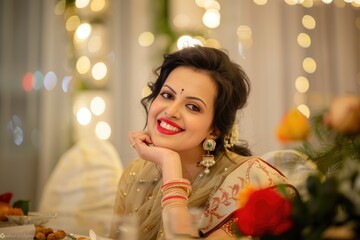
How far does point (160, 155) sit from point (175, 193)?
0.23m

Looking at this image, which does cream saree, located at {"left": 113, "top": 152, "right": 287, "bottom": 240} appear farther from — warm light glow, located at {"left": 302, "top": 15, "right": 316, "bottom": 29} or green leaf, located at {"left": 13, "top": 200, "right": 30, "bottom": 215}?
warm light glow, located at {"left": 302, "top": 15, "right": 316, "bottom": 29}

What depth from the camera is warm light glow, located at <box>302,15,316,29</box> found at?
398cm

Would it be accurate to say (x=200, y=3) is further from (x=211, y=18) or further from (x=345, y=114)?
(x=345, y=114)

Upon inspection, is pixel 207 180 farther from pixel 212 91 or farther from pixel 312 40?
pixel 312 40

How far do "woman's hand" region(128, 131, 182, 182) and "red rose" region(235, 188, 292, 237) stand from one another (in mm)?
762

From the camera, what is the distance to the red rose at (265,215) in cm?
76

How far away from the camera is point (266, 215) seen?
2.49ft

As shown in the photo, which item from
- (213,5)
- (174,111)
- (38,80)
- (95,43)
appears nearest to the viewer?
(174,111)

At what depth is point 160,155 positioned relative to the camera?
5.38 ft

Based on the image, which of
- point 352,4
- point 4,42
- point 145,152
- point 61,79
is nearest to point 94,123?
point 61,79

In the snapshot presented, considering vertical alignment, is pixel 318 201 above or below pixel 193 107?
below

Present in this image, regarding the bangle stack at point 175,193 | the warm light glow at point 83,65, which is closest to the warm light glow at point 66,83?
the warm light glow at point 83,65

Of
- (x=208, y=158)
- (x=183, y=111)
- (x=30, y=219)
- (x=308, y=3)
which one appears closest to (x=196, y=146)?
(x=208, y=158)

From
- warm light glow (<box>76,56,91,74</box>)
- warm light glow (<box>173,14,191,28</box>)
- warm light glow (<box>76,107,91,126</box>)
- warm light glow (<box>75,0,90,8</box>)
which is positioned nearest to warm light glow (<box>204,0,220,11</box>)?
warm light glow (<box>173,14,191,28</box>)
